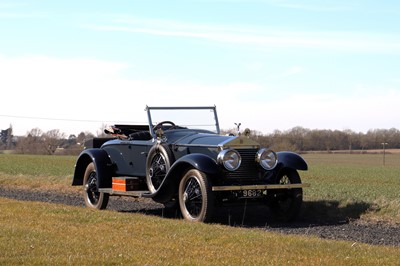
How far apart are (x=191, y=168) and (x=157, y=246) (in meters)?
3.27

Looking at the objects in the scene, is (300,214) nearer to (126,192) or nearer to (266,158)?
(266,158)

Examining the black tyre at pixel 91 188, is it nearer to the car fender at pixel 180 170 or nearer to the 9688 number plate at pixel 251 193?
the car fender at pixel 180 170

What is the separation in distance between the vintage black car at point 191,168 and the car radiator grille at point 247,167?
0.02m

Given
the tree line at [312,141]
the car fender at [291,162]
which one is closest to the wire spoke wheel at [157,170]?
the car fender at [291,162]

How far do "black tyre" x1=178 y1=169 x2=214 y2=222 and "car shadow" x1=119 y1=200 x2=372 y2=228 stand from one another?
538mm

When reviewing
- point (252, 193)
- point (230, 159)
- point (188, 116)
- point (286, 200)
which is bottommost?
point (286, 200)

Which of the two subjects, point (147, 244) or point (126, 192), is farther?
point (126, 192)

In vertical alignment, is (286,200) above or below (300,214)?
above

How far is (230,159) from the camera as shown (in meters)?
9.96

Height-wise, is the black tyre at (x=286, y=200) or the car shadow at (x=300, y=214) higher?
the black tyre at (x=286, y=200)

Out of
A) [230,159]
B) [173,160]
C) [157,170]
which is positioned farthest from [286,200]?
[157,170]

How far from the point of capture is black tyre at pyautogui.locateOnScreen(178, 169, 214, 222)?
9695 mm

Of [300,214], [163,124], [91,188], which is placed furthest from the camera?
[91,188]

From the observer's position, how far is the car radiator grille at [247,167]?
405 inches
